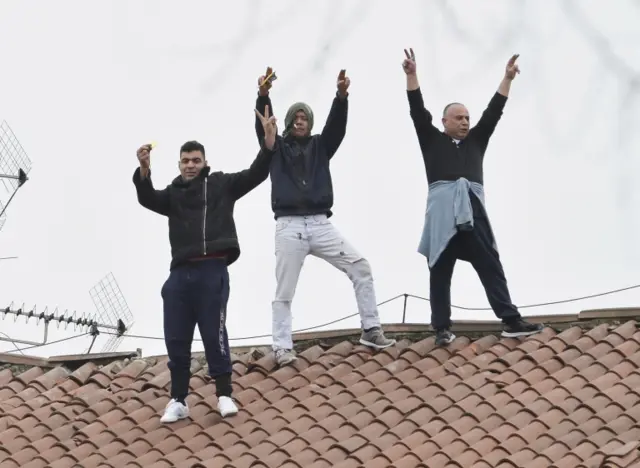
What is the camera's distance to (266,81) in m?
13.2

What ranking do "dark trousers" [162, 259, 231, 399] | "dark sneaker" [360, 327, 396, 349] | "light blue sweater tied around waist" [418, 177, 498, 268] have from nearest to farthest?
"dark trousers" [162, 259, 231, 399], "light blue sweater tied around waist" [418, 177, 498, 268], "dark sneaker" [360, 327, 396, 349]

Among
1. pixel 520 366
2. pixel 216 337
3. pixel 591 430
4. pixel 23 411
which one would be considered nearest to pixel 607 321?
pixel 520 366

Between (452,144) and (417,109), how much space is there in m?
0.35

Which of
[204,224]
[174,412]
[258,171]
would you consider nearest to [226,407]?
[174,412]

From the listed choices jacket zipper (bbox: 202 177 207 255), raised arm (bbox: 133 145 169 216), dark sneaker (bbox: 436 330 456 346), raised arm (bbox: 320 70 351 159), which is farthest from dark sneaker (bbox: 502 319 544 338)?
raised arm (bbox: 133 145 169 216)

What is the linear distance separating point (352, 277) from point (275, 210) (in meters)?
0.73

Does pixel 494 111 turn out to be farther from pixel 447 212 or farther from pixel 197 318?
pixel 197 318

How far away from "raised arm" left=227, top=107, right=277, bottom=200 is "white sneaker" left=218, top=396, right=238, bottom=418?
1.39m

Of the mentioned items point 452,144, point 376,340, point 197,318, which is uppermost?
point 452,144

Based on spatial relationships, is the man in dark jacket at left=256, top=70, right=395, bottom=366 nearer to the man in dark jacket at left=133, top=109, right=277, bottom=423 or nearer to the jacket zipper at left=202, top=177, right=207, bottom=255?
the man in dark jacket at left=133, top=109, right=277, bottom=423

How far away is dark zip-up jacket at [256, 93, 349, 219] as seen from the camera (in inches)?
517

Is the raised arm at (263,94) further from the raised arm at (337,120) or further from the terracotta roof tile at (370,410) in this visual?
the terracotta roof tile at (370,410)

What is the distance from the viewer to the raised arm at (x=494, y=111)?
1317 centimetres

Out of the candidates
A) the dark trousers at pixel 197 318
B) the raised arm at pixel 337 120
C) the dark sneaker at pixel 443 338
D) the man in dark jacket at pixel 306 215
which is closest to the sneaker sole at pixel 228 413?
the dark trousers at pixel 197 318
